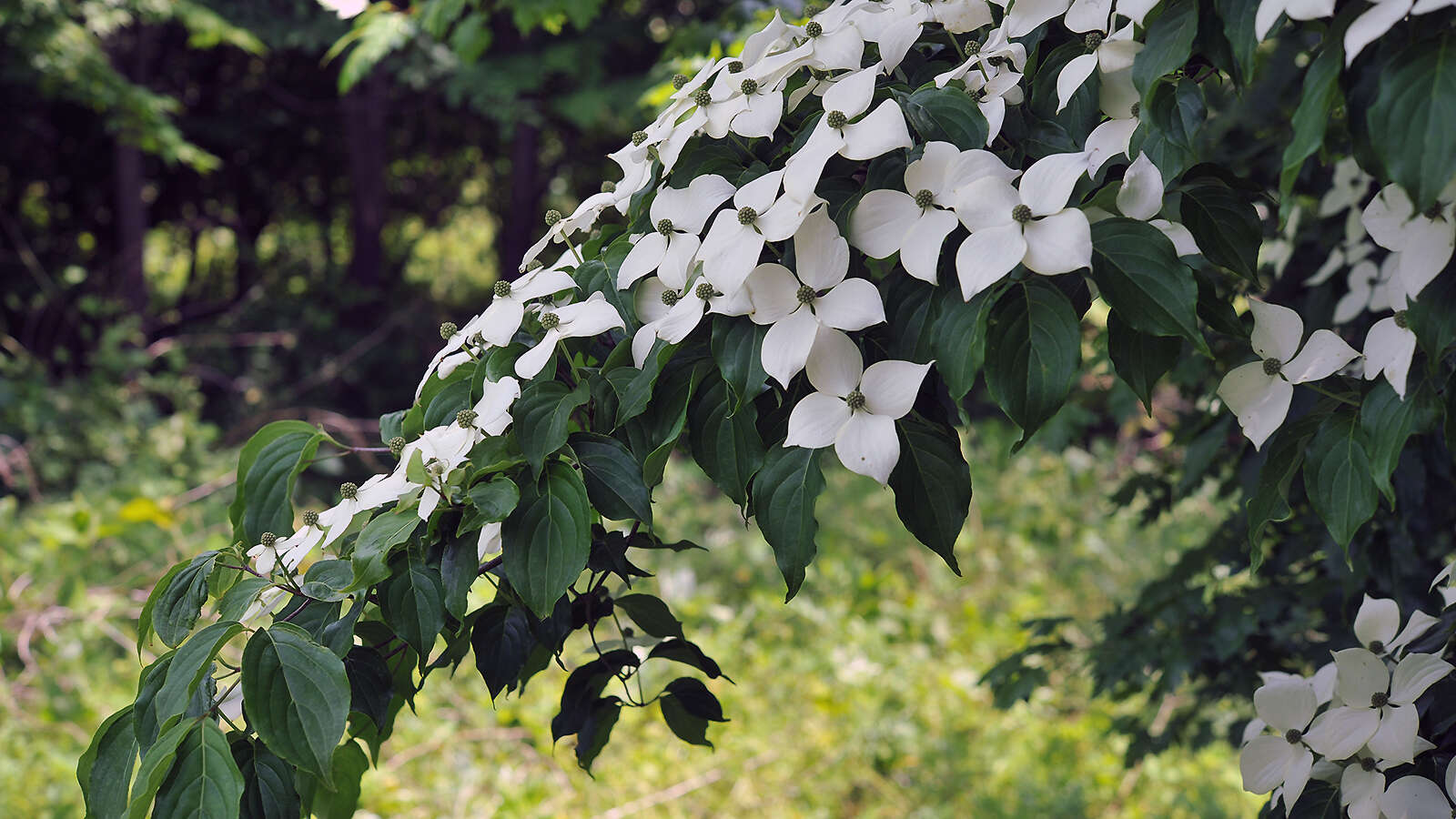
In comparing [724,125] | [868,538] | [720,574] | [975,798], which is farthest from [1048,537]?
[724,125]

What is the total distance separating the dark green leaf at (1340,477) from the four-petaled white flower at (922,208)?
24 cm

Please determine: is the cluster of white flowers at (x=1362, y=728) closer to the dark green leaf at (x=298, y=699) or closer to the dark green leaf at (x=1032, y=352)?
the dark green leaf at (x=1032, y=352)

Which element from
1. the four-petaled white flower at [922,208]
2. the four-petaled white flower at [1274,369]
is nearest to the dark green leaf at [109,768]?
the four-petaled white flower at [922,208]

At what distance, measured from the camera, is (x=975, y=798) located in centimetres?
221

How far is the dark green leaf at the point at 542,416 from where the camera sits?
1.94 ft

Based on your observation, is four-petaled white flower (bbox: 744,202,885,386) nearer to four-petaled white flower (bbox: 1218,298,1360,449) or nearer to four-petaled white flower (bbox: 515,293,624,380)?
four-petaled white flower (bbox: 515,293,624,380)

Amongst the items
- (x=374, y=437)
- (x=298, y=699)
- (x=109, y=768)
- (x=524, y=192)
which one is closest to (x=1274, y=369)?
(x=298, y=699)

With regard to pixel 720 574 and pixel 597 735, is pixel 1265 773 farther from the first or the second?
pixel 720 574

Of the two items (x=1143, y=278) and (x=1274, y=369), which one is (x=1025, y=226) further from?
(x=1274, y=369)

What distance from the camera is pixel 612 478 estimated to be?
0.61 metres

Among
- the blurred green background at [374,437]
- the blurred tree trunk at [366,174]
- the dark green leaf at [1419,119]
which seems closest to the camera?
the dark green leaf at [1419,119]

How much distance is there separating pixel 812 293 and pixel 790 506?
0.11 metres

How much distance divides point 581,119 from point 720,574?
2.56 metres

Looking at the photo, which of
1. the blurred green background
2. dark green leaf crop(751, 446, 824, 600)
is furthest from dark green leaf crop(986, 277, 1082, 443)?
the blurred green background
